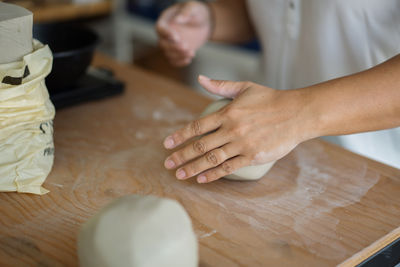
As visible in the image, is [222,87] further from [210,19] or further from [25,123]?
[210,19]

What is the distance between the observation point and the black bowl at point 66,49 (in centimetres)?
98

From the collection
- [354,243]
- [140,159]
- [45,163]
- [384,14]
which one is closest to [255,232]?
[354,243]

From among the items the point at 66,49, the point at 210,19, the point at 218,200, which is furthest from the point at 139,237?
the point at 210,19

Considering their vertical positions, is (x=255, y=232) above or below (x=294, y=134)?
below

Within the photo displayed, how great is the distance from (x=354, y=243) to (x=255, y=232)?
0.52ft

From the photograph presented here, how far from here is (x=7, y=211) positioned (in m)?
0.74

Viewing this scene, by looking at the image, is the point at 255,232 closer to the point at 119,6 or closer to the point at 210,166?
the point at 210,166

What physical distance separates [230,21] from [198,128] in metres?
0.81

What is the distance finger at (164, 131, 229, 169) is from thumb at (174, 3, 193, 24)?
0.64 m

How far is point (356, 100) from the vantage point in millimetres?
755

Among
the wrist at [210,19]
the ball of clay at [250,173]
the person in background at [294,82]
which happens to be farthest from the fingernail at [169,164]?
the wrist at [210,19]

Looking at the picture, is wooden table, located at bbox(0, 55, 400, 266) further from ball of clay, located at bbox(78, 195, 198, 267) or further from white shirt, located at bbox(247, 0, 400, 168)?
white shirt, located at bbox(247, 0, 400, 168)

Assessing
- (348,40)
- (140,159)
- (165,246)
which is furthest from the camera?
(348,40)

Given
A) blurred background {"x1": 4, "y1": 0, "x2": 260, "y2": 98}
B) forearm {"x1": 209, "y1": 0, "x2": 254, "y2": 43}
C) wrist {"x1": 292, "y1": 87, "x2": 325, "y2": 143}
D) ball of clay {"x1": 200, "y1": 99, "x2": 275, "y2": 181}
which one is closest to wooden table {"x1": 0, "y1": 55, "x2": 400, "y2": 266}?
ball of clay {"x1": 200, "y1": 99, "x2": 275, "y2": 181}
